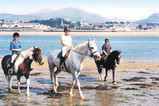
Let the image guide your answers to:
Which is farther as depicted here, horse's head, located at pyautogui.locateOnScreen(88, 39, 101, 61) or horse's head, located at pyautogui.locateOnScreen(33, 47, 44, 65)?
horse's head, located at pyautogui.locateOnScreen(33, 47, 44, 65)

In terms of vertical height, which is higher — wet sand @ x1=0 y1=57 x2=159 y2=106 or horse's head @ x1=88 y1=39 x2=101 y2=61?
horse's head @ x1=88 y1=39 x2=101 y2=61

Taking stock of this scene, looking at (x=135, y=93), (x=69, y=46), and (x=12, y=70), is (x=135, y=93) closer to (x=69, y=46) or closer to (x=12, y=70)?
(x=69, y=46)

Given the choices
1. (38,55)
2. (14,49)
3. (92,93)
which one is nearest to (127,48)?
(92,93)

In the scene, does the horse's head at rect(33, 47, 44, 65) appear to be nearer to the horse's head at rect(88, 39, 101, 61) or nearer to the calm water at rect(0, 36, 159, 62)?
the horse's head at rect(88, 39, 101, 61)

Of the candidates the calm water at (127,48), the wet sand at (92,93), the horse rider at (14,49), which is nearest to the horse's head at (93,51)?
the wet sand at (92,93)

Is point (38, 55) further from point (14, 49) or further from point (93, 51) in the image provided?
point (93, 51)

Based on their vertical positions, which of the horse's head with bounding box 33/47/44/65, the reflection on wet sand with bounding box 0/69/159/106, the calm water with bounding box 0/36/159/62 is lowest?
the calm water with bounding box 0/36/159/62

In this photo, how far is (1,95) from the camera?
14.1 meters

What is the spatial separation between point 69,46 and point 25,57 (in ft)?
6.42

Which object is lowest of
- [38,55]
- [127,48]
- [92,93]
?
[127,48]

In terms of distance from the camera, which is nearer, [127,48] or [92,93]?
[92,93]

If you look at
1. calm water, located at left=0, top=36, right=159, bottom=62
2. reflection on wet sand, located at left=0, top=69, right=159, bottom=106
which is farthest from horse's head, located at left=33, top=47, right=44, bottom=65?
calm water, located at left=0, top=36, right=159, bottom=62

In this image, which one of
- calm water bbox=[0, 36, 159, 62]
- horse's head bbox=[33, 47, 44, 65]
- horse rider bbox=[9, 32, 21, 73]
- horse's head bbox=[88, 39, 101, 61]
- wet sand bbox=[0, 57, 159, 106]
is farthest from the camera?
calm water bbox=[0, 36, 159, 62]

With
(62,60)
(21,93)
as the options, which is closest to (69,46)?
(62,60)
